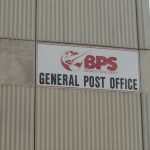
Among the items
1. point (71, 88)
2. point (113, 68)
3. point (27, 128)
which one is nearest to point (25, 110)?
point (27, 128)


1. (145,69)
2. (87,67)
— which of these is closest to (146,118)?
(145,69)

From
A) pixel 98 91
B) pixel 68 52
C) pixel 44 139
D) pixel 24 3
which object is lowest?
pixel 44 139

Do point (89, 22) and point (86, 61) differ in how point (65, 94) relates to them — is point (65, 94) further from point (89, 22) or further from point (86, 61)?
point (89, 22)

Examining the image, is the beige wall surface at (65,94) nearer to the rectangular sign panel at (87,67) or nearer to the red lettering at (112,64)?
the rectangular sign panel at (87,67)

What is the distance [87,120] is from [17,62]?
164 inches

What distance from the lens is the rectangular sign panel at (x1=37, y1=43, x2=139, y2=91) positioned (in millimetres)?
22672

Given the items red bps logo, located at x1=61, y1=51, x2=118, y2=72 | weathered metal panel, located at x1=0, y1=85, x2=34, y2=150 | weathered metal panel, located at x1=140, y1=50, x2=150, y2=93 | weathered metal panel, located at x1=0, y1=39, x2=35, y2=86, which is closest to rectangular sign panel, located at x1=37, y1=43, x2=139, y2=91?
red bps logo, located at x1=61, y1=51, x2=118, y2=72

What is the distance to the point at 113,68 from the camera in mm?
23656

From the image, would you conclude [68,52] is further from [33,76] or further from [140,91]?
[140,91]

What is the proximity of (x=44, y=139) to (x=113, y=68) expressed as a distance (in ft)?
16.2

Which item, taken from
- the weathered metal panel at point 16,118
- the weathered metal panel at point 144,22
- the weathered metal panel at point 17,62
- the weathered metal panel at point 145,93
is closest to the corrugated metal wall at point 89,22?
the weathered metal panel at point 144,22

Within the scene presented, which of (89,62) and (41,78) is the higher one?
(89,62)

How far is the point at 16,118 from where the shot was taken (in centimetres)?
2161

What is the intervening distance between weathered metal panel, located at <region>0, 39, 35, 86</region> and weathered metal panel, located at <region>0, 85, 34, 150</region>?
412mm
